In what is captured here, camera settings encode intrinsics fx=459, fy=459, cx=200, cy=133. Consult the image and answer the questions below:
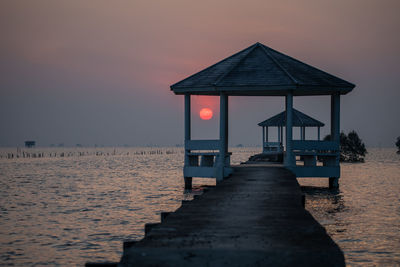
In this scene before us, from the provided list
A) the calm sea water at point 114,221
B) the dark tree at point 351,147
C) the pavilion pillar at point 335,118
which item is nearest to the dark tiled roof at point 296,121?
the calm sea water at point 114,221

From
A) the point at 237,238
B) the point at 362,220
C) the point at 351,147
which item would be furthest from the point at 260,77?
the point at 351,147

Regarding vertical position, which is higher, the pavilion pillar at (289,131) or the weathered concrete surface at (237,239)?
the pavilion pillar at (289,131)

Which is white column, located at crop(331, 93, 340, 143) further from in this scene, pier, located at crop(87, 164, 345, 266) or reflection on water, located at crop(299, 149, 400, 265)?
pier, located at crop(87, 164, 345, 266)

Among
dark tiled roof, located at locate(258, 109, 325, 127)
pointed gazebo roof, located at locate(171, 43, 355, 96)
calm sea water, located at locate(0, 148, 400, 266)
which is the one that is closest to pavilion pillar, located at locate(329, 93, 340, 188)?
pointed gazebo roof, located at locate(171, 43, 355, 96)

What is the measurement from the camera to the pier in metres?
5.46

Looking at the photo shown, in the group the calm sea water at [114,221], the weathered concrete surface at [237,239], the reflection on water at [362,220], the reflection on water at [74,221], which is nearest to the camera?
the weathered concrete surface at [237,239]

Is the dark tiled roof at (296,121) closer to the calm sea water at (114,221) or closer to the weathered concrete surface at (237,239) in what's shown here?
the calm sea water at (114,221)

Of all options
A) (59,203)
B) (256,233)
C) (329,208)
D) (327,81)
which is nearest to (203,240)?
(256,233)

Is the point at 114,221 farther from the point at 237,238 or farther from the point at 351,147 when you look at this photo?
the point at 351,147

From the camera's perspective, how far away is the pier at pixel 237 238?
5.46 m

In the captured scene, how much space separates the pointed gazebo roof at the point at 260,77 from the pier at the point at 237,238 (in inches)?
385

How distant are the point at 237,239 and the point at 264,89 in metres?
13.5

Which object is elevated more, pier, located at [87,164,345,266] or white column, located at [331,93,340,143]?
white column, located at [331,93,340,143]

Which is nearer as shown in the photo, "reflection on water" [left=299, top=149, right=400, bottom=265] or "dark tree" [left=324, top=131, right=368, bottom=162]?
"reflection on water" [left=299, top=149, right=400, bottom=265]
